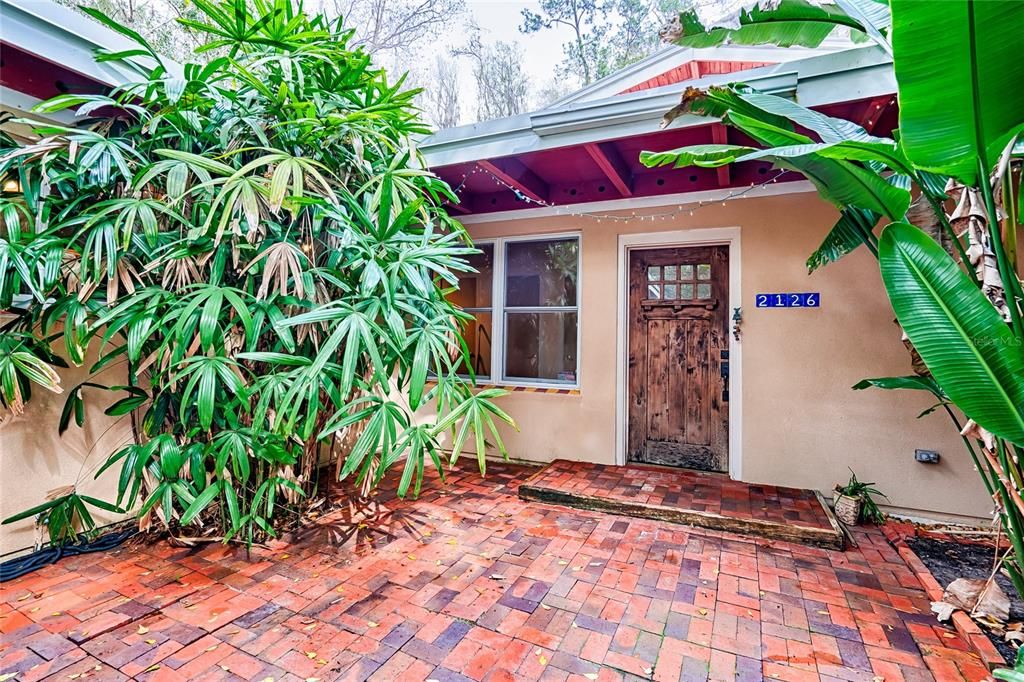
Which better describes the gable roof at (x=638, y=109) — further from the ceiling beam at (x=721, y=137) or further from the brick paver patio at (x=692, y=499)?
the brick paver patio at (x=692, y=499)

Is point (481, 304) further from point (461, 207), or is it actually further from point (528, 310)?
point (461, 207)

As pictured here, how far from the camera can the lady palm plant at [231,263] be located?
7.25 ft

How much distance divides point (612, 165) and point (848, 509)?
9.88ft


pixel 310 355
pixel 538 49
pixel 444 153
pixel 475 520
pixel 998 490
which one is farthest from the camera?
pixel 538 49

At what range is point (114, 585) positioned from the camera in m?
2.27

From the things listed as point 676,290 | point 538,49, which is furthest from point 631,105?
point 538,49

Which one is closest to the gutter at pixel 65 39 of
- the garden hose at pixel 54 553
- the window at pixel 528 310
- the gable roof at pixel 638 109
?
the gable roof at pixel 638 109

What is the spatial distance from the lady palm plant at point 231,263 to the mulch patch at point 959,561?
2.47m

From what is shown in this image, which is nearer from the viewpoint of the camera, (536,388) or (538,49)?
(536,388)

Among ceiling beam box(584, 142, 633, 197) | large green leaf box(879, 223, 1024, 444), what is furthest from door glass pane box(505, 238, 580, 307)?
large green leaf box(879, 223, 1024, 444)

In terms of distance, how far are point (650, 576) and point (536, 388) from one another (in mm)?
2391

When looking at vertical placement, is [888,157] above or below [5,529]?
above

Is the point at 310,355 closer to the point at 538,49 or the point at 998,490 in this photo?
the point at 998,490

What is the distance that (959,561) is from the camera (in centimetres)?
268
